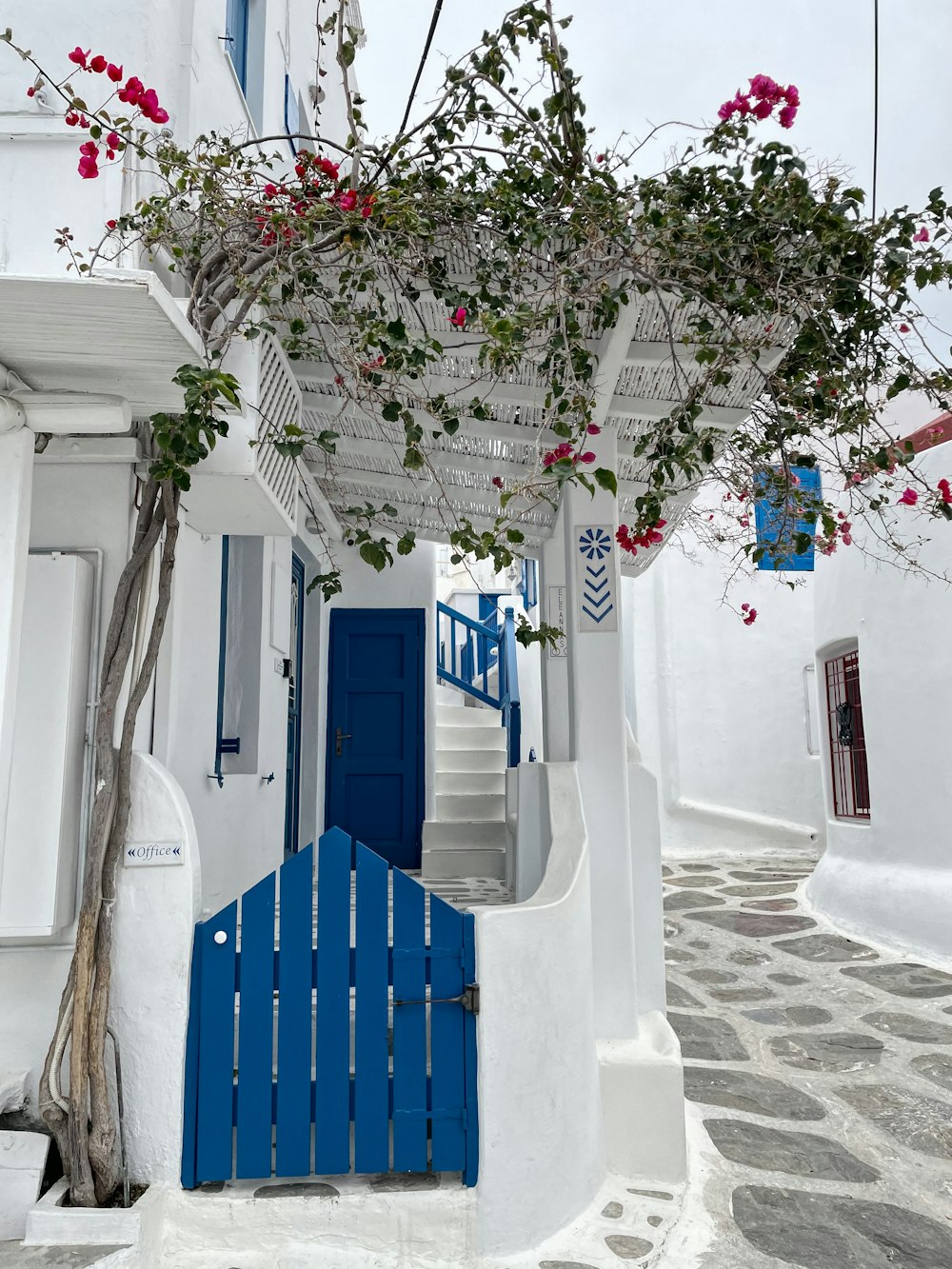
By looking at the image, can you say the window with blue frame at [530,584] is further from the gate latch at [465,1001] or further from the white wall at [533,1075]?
the gate latch at [465,1001]

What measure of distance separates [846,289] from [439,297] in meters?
1.28

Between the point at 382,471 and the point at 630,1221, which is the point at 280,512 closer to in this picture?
the point at 382,471

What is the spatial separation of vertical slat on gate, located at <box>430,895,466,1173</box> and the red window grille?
6381 millimetres

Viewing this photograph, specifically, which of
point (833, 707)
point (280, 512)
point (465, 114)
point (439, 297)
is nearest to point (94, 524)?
point (280, 512)

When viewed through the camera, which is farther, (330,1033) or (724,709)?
(724,709)

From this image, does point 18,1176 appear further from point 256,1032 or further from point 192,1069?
point 256,1032

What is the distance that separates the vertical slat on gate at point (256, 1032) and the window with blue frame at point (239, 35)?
3.61 m

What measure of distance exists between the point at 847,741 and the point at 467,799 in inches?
141

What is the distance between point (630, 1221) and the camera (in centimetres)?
279

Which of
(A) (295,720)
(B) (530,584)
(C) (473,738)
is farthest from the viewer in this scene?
(B) (530,584)

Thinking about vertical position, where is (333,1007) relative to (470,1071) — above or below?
above

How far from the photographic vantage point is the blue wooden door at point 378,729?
24.7 feet

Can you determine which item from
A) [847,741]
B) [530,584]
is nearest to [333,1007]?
[847,741]

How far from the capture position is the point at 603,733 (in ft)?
11.6
